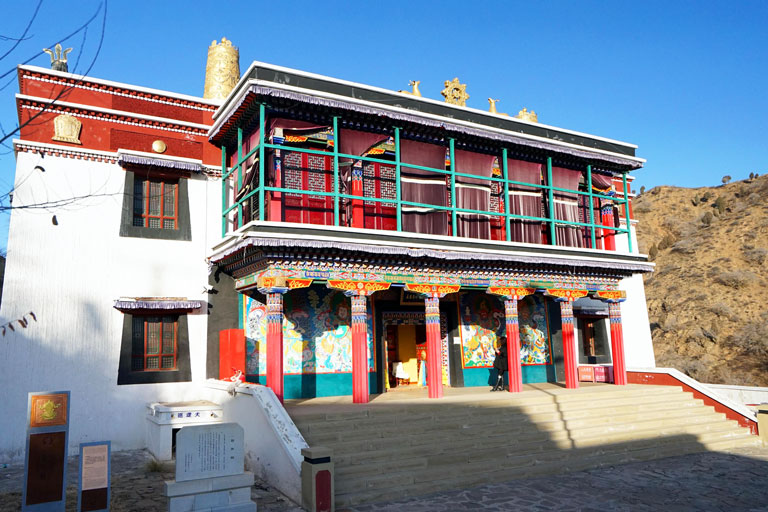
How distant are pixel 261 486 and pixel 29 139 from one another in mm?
9504

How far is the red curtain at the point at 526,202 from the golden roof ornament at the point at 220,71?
336 inches

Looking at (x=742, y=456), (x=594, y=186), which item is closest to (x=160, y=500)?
(x=742, y=456)

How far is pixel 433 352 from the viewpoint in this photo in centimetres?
1392

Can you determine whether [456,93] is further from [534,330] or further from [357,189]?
[534,330]

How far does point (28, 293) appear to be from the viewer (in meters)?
12.8

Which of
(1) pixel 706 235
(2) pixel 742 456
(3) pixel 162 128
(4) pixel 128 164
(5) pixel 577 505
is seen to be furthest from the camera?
(1) pixel 706 235

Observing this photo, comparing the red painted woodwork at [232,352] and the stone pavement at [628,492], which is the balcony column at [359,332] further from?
the stone pavement at [628,492]

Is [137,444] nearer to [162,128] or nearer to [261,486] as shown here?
[261,486]

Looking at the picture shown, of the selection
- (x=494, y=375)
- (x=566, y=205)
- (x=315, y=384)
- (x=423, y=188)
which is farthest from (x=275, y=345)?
(x=566, y=205)

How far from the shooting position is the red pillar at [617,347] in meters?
16.8

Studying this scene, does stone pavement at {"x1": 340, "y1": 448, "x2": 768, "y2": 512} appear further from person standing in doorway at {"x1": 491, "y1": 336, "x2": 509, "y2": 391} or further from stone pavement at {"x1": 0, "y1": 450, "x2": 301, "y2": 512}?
person standing in doorway at {"x1": 491, "y1": 336, "x2": 509, "y2": 391}

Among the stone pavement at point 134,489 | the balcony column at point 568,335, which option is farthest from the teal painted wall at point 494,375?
the stone pavement at point 134,489

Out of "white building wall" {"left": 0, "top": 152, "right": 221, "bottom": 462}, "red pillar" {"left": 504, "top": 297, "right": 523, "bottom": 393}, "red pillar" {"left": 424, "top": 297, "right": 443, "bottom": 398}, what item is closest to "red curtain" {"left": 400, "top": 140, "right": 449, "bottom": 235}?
"red pillar" {"left": 424, "top": 297, "right": 443, "bottom": 398}

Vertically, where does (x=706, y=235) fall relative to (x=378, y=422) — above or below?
above
